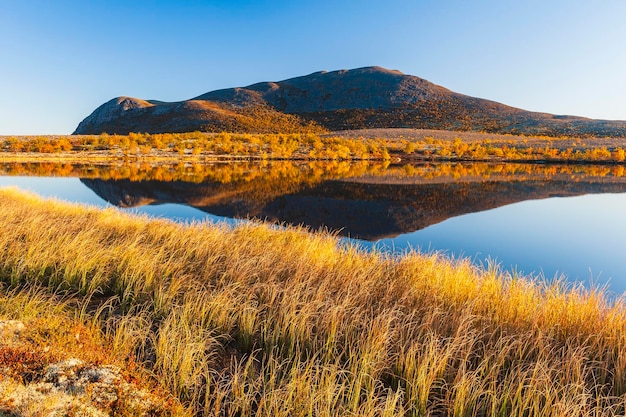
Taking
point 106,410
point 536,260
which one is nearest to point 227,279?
point 106,410

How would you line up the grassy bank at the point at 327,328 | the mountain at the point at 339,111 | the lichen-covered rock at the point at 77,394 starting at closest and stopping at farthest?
1. the lichen-covered rock at the point at 77,394
2. the grassy bank at the point at 327,328
3. the mountain at the point at 339,111

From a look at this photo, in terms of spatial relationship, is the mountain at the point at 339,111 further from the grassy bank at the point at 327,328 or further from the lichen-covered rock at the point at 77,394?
the lichen-covered rock at the point at 77,394

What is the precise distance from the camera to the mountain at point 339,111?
9681 cm

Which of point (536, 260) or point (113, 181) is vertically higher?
point (113, 181)

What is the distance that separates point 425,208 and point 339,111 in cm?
11249

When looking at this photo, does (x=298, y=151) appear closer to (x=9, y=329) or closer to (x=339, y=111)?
(x=9, y=329)

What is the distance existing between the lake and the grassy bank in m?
2.38

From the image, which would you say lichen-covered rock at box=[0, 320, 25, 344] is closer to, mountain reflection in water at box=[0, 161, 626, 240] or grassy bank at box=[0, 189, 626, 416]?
grassy bank at box=[0, 189, 626, 416]

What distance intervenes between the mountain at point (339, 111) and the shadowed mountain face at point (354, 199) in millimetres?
71022

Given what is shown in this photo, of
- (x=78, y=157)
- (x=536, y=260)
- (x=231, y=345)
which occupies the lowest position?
(x=536, y=260)

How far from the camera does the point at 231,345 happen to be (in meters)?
3.81

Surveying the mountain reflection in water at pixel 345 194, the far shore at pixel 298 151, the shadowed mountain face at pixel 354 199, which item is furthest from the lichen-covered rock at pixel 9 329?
the far shore at pixel 298 151

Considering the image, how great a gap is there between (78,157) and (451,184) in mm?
40601

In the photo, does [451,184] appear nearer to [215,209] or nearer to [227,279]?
[215,209]
